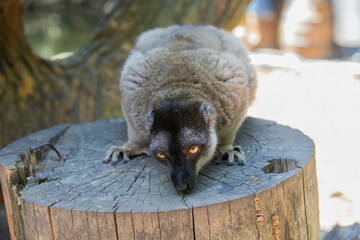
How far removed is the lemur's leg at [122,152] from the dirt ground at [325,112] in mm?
2742

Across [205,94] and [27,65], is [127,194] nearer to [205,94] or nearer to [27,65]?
[205,94]

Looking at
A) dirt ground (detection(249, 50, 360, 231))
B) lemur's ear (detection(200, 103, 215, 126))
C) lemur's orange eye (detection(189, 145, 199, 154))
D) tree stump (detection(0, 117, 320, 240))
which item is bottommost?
dirt ground (detection(249, 50, 360, 231))

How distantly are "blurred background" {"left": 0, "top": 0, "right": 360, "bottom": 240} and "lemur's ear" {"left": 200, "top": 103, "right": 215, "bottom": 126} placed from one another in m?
2.39

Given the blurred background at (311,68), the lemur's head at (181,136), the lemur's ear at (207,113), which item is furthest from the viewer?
the blurred background at (311,68)

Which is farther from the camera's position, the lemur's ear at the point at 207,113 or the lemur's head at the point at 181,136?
the lemur's ear at the point at 207,113

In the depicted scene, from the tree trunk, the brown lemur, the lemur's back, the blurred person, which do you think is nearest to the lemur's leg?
the brown lemur

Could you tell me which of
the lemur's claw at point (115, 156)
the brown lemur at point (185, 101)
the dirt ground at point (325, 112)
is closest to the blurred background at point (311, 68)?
the dirt ground at point (325, 112)

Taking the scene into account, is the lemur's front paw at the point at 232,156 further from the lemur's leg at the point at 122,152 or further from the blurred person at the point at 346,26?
the blurred person at the point at 346,26

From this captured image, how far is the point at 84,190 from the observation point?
3305mm

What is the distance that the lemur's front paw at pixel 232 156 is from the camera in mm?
3672

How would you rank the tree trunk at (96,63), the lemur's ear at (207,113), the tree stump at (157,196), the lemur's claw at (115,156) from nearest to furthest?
the tree stump at (157,196)
the lemur's ear at (207,113)
the lemur's claw at (115,156)
the tree trunk at (96,63)

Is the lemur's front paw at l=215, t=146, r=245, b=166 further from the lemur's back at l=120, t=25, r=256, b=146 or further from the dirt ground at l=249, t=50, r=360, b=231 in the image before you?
the dirt ground at l=249, t=50, r=360, b=231

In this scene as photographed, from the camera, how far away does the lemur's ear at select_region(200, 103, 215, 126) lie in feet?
11.6

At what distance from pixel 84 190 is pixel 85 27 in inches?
787
